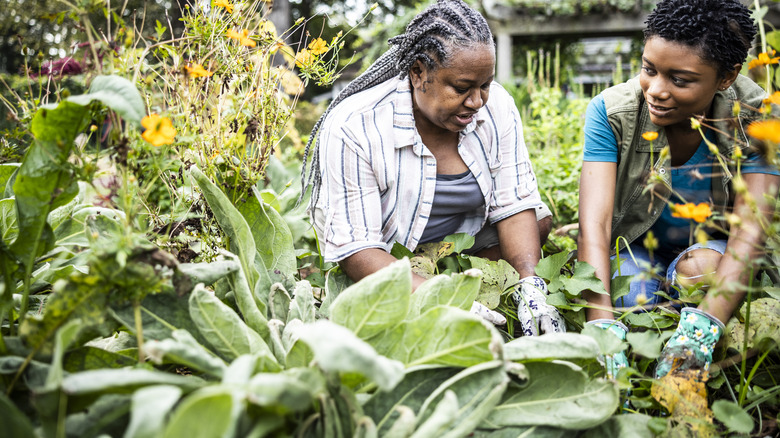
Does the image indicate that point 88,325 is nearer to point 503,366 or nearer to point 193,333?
point 193,333

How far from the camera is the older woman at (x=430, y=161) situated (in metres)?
1.72

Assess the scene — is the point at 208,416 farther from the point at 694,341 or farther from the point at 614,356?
the point at 694,341

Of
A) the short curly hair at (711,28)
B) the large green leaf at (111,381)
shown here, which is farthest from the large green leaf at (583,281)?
the large green leaf at (111,381)

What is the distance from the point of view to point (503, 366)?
1112mm

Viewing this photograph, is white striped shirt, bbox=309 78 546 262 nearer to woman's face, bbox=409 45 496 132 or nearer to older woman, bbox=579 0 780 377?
woman's face, bbox=409 45 496 132

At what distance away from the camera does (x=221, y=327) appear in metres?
1.22

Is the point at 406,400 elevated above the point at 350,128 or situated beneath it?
situated beneath

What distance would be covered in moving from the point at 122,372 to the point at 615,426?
955 millimetres

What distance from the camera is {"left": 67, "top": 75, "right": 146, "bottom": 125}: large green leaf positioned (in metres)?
1.00

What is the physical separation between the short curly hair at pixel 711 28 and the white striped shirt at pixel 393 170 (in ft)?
2.00

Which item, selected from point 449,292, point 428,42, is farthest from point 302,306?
point 428,42

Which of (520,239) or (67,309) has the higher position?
(67,309)

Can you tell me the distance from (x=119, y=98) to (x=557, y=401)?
3.32 ft

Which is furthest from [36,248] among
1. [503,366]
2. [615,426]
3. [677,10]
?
[677,10]
